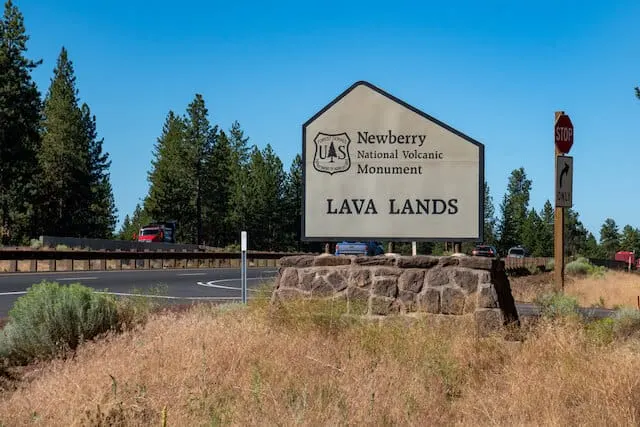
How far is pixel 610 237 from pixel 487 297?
19244 centimetres

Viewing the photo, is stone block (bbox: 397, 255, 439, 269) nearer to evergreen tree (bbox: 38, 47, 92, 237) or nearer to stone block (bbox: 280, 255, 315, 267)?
stone block (bbox: 280, 255, 315, 267)

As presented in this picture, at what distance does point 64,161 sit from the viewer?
81.5 metres

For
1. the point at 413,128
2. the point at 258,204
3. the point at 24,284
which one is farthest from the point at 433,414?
the point at 258,204

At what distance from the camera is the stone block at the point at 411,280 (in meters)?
10.3

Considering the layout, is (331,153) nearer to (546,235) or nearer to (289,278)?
(289,278)

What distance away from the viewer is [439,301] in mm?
10172

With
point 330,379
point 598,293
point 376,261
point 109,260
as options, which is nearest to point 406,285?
point 376,261

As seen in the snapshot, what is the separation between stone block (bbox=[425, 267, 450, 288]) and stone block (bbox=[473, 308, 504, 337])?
599 millimetres

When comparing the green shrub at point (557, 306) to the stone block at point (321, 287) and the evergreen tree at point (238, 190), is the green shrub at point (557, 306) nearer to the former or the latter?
the stone block at point (321, 287)

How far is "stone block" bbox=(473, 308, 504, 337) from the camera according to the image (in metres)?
9.72

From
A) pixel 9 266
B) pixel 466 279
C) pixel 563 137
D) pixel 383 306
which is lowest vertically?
pixel 9 266

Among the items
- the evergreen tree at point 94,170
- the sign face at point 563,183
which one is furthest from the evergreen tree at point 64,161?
the sign face at point 563,183

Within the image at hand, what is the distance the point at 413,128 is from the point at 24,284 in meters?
15.8

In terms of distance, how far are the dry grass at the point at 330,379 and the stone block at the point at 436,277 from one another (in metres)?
0.87
